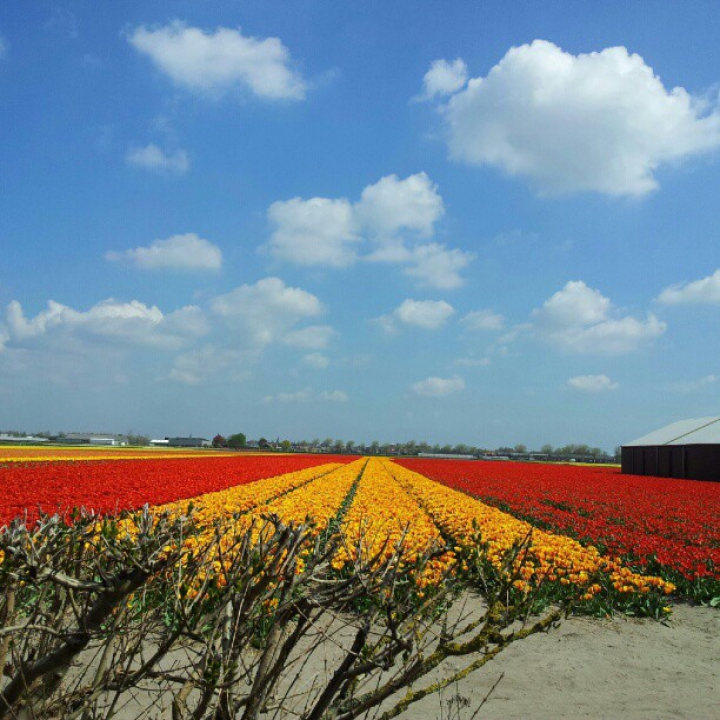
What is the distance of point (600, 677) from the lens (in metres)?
6.03

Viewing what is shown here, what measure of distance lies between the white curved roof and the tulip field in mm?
17448

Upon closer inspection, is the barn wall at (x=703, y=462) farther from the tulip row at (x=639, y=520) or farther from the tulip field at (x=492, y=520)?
the tulip field at (x=492, y=520)

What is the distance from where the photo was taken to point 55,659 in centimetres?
197

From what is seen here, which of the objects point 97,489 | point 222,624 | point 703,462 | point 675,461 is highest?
point 222,624

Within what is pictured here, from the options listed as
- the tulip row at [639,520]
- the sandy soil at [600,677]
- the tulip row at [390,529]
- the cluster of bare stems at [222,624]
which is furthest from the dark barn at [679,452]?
the cluster of bare stems at [222,624]

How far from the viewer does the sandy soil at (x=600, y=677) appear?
5.23 metres

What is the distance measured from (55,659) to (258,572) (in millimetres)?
703

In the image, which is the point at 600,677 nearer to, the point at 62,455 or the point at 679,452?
the point at 679,452

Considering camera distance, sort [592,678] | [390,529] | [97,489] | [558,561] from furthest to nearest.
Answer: [97,489]
[390,529]
[558,561]
[592,678]

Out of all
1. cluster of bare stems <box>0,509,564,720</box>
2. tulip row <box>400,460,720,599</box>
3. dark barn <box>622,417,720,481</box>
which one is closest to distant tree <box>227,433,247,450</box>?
dark barn <box>622,417,720,481</box>

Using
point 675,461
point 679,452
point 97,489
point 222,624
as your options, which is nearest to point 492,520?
point 97,489

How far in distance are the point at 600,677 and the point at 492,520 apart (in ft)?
26.1

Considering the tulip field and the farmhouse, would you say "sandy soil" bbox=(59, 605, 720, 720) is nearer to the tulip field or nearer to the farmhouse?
the tulip field

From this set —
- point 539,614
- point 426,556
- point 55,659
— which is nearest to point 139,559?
point 55,659
